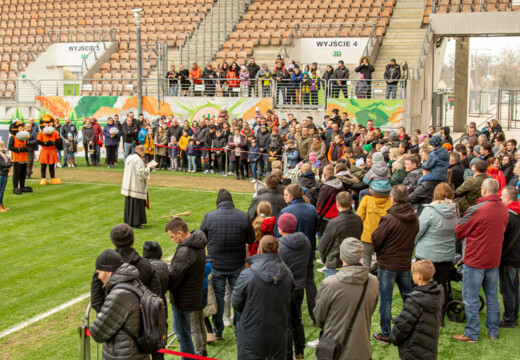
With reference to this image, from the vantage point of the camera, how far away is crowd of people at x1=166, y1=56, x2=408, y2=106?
20984 mm

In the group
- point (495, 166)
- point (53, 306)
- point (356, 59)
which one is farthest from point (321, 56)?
point (53, 306)

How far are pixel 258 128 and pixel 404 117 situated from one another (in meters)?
4.86

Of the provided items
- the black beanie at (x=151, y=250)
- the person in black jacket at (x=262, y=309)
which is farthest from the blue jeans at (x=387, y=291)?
the black beanie at (x=151, y=250)

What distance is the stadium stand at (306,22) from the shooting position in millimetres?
26441

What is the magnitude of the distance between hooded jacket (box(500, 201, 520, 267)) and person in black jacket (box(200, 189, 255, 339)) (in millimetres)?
3095

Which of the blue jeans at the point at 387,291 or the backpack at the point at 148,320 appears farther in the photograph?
the blue jeans at the point at 387,291

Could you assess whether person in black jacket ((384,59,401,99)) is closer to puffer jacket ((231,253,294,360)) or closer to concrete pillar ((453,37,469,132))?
concrete pillar ((453,37,469,132))

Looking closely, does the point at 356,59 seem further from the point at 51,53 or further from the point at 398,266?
the point at 398,266

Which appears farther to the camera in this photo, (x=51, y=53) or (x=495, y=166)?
(x=51, y=53)

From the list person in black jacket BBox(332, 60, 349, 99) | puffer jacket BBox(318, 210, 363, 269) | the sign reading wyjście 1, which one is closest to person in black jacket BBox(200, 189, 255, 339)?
puffer jacket BBox(318, 210, 363, 269)

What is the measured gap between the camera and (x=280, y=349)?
5.62 meters

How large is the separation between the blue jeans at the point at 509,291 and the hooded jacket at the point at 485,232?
410 millimetres

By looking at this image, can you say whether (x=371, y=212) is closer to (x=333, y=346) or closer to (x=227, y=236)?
(x=227, y=236)

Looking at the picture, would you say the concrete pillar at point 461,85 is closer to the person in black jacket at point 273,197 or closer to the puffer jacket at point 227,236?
the person in black jacket at point 273,197
